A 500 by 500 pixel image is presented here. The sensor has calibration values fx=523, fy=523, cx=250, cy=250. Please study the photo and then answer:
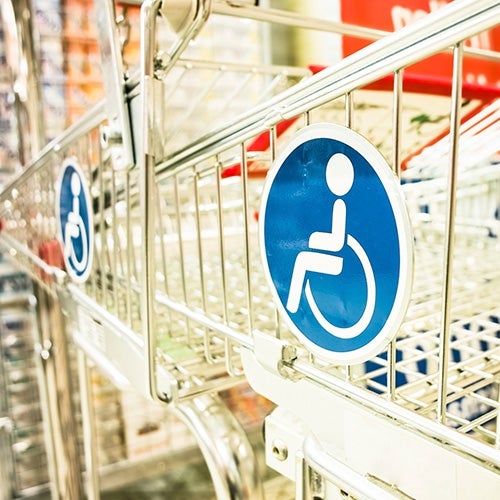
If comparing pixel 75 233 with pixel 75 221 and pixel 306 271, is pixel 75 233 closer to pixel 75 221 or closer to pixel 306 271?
pixel 75 221

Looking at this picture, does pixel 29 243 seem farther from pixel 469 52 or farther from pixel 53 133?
pixel 469 52

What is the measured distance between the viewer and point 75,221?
977mm

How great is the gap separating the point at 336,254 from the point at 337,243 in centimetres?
1

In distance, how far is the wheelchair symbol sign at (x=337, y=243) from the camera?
15.8 inches

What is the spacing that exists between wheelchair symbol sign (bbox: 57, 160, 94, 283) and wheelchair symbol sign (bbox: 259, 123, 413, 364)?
48 centimetres

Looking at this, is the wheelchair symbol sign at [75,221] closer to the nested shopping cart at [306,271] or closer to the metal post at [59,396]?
the nested shopping cart at [306,271]

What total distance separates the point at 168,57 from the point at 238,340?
0.36 metres

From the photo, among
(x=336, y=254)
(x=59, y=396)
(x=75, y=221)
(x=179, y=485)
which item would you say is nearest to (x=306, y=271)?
(x=336, y=254)

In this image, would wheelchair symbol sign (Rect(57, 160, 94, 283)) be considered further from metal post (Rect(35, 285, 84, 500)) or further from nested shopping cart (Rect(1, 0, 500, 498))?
metal post (Rect(35, 285, 84, 500))

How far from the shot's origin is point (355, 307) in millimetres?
448

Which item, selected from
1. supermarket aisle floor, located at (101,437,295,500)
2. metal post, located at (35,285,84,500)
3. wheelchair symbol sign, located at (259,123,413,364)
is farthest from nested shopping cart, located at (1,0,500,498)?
supermarket aisle floor, located at (101,437,295,500)

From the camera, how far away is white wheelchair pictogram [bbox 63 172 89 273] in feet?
3.09

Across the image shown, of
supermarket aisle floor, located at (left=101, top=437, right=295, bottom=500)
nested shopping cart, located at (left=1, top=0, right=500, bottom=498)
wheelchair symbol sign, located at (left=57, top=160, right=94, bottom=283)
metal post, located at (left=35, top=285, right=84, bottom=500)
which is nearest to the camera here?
nested shopping cart, located at (left=1, top=0, right=500, bottom=498)

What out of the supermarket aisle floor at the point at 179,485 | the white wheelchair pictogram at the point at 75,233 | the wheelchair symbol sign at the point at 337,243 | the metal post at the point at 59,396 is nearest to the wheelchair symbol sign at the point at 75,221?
the white wheelchair pictogram at the point at 75,233
